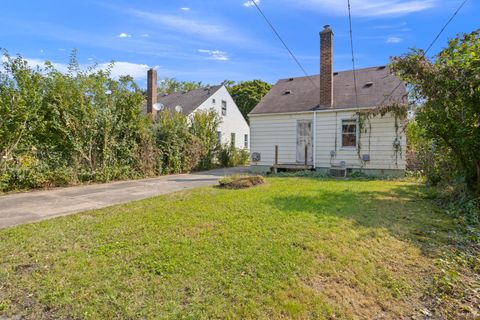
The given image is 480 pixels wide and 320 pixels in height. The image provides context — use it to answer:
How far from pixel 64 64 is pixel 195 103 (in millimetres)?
12023

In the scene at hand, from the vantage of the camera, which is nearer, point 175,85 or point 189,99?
point 189,99

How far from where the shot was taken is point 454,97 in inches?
246

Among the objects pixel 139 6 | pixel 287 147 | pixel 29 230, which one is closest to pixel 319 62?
pixel 287 147

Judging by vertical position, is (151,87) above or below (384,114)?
above

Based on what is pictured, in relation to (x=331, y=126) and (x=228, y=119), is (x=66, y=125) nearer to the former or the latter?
(x=331, y=126)

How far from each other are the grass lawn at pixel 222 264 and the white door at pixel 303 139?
798cm

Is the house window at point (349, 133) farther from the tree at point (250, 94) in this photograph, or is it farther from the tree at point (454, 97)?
the tree at point (250, 94)

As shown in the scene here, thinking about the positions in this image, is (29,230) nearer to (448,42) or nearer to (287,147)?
(448,42)

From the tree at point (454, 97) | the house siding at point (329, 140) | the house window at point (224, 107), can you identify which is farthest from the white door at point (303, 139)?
the house window at point (224, 107)

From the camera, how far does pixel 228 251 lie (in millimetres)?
3480

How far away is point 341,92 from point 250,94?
21.5m

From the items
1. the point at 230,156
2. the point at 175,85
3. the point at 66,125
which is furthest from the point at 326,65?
the point at 175,85

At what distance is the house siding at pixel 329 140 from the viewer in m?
11.6

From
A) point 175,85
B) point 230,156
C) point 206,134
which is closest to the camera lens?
point 206,134
